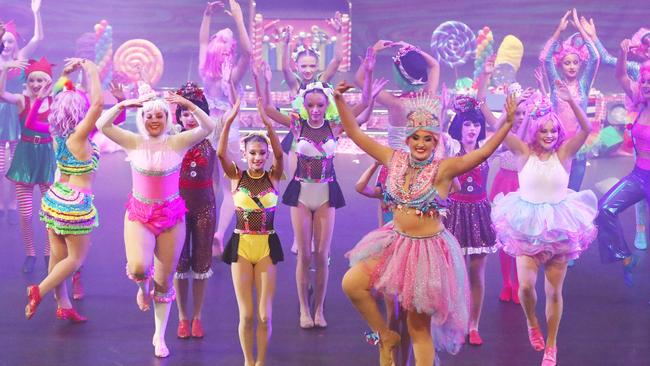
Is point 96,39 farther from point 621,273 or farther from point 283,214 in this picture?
point 621,273

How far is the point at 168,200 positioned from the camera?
4.90 meters

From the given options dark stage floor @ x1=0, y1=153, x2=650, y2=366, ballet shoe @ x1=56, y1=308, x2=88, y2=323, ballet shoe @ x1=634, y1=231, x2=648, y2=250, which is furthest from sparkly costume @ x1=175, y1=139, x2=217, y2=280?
ballet shoe @ x1=634, y1=231, x2=648, y2=250

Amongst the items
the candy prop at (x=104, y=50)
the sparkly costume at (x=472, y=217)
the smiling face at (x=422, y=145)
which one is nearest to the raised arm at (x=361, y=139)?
the smiling face at (x=422, y=145)

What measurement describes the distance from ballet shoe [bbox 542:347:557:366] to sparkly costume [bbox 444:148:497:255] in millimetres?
749

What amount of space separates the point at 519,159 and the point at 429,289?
4.63 feet

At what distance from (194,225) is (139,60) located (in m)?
8.31

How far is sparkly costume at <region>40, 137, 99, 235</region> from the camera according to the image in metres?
5.25

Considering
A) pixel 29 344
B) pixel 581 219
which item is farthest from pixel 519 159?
pixel 29 344

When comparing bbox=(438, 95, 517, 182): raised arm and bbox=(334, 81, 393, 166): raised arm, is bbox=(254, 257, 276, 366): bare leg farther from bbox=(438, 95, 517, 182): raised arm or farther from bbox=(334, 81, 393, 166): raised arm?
bbox=(438, 95, 517, 182): raised arm

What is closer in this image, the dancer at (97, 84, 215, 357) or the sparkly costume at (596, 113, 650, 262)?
the dancer at (97, 84, 215, 357)

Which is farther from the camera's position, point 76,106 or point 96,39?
point 96,39

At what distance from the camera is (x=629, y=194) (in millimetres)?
6648

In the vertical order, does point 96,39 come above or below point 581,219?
above

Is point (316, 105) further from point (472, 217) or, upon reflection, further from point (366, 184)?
point (472, 217)
